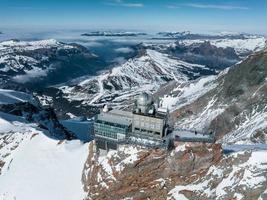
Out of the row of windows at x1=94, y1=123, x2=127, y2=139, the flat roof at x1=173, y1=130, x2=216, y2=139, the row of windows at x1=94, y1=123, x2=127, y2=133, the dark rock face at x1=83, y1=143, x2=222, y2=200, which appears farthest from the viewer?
the row of windows at x1=94, y1=123, x2=127, y2=139

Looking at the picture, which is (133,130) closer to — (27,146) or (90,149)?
(90,149)

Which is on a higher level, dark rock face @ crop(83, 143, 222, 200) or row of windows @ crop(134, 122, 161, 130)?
row of windows @ crop(134, 122, 161, 130)

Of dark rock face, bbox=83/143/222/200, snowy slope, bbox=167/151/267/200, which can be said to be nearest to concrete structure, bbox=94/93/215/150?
dark rock face, bbox=83/143/222/200

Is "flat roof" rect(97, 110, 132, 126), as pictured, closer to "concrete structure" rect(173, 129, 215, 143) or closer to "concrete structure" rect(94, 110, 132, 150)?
"concrete structure" rect(94, 110, 132, 150)

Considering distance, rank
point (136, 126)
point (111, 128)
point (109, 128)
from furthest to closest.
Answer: point (109, 128) → point (111, 128) → point (136, 126)

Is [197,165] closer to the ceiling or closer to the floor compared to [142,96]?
closer to the floor

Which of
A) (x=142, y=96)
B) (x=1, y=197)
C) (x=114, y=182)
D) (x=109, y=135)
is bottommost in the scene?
(x=1, y=197)

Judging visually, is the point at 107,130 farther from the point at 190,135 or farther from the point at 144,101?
the point at 190,135

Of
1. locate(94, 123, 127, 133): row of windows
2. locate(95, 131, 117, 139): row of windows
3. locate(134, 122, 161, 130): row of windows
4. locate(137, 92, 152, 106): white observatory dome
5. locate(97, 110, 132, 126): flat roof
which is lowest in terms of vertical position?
locate(95, 131, 117, 139): row of windows

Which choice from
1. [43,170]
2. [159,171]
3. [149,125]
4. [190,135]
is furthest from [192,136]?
[43,170]

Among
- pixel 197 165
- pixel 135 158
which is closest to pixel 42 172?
pixel 135 158

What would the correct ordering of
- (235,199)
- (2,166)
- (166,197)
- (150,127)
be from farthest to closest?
(2,166) → (150,127) → (166,197) → (235,199)
